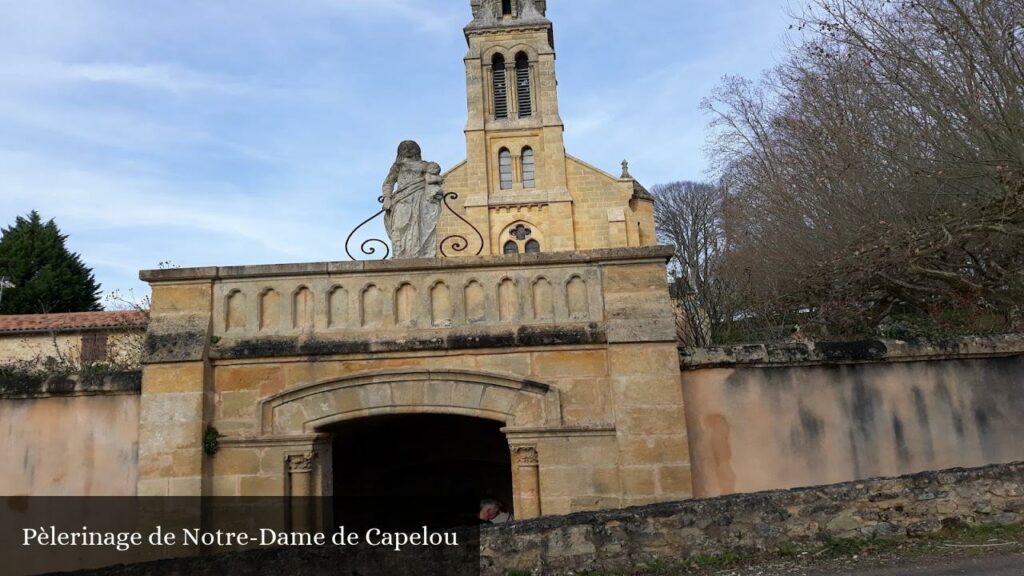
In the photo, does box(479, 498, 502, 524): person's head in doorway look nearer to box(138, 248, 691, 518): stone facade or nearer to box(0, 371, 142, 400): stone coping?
box(138, 248, 691, 518): stone facade

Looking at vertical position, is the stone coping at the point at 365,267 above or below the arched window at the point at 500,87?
below

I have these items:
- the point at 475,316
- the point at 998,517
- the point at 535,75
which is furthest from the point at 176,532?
the point at 535,75

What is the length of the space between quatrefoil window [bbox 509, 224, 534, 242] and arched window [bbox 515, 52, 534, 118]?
5.16m

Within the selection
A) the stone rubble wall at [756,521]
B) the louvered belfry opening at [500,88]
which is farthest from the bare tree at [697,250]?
the louvered belfry opening at [500,88]

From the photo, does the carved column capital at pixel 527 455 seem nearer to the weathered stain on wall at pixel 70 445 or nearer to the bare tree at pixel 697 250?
the weathered stain on wall at pixel 70 445

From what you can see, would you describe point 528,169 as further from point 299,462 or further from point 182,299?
point 299,462

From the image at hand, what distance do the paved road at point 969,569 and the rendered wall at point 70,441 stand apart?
5.84m

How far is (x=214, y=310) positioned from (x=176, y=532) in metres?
1.97

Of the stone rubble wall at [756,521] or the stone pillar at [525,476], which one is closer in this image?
the stone rubble wall at [756,521]

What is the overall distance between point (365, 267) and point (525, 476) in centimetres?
240

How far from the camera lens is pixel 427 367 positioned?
6934 millimetres

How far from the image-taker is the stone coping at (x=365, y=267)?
23.5 ft

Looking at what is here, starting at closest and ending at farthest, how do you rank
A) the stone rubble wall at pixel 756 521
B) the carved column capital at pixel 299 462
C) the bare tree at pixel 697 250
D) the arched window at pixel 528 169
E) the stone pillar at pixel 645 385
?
the stone rubble wall at pixel 756 521 < the stone pillar at pixel 645 385 < the carved column capital at pixel 299 462 < the bare tree at pixel 697 250 < the arched window at pixel 528 169

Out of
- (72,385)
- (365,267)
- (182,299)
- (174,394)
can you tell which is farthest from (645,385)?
(72,385)
